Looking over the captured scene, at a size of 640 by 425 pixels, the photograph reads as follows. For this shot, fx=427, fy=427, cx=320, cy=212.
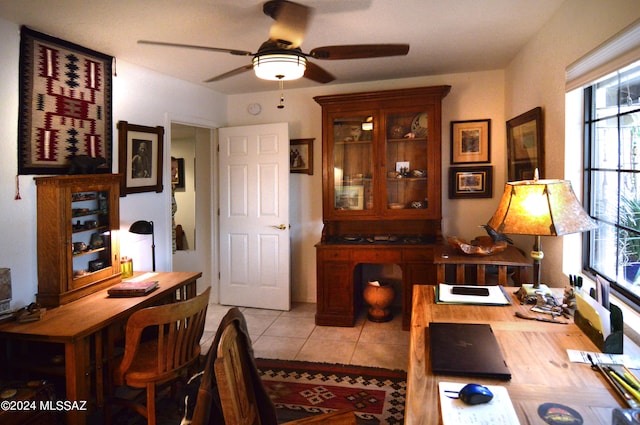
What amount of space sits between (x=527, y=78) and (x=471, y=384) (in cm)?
279

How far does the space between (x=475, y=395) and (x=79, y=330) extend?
1856mm

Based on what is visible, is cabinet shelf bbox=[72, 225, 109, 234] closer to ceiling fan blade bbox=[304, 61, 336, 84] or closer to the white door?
ceiling fan blade bbox=[304, 61, 336, 84]

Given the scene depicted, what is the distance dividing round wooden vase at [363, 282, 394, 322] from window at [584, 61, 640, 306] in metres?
1.88

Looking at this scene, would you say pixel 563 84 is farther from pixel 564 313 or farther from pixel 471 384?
pixel 471 384

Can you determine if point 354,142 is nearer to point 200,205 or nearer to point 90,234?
point 200,205

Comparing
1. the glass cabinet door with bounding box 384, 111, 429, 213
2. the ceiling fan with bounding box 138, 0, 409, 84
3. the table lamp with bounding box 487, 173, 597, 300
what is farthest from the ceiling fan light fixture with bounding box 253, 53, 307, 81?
the glass cabinet door with bounding box 384, 111, 429, 213

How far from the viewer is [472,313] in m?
1.91

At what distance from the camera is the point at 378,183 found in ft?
13.1

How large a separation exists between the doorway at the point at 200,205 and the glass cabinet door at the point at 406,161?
199 centimetres

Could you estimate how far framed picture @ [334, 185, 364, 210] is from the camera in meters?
4.11

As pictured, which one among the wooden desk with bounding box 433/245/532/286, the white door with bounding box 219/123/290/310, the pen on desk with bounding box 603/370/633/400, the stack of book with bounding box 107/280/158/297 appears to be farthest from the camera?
the white door with bounding box 219/123/290/310

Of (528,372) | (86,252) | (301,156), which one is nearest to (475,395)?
(528,372)

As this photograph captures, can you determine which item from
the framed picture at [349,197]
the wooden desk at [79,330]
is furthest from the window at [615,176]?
the wooden desk at [79,330]

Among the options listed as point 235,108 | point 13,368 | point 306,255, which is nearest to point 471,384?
point 13,368
